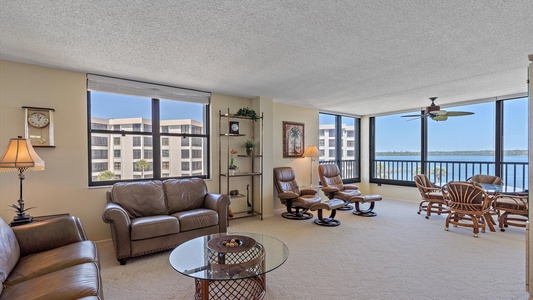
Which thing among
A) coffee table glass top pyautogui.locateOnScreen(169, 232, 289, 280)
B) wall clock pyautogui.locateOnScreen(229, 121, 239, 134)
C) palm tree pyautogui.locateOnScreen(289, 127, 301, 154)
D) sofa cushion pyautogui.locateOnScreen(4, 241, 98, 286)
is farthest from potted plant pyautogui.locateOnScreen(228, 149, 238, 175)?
sofa cushion pyautogui.locateOnScreen(4, 241, 98, 286)

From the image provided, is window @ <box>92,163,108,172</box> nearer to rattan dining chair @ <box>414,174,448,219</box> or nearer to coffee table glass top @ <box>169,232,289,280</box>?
coffee table glass top @ <box>169,232,289,280</box>

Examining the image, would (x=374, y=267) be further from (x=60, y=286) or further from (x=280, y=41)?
(x=60, y=286)

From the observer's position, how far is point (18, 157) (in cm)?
250

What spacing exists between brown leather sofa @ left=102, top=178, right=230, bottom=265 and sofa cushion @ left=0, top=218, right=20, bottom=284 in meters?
0.81

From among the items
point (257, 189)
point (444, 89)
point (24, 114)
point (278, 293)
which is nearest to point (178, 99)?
point (24, 114)

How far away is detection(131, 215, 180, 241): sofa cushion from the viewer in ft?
9.42

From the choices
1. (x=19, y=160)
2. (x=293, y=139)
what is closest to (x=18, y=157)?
(x=19, y=160)

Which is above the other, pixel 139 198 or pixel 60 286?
pixel 139 198

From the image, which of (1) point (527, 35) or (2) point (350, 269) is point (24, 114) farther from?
(1) point (527, 35)

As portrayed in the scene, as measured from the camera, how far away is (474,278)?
2.53m

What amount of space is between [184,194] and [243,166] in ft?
5.10

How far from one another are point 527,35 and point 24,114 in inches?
220

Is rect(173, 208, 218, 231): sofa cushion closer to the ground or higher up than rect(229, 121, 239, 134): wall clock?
closer to the ground

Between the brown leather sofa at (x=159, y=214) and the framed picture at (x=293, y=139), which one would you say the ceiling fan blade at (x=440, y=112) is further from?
the brown leather sofa at (x=159, y=214)
